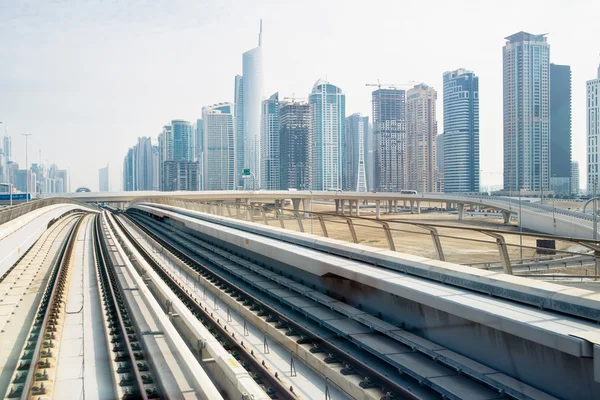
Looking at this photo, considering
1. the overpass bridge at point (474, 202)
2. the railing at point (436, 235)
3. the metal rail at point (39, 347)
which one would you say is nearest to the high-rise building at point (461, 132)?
the overpass bridge at point (474, 202)

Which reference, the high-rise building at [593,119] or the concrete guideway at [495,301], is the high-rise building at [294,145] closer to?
the high-rise building at [593,119]

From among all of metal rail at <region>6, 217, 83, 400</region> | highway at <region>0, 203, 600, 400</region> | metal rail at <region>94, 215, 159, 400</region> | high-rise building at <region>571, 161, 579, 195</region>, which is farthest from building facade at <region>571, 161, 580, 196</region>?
metal rail at <region>6, 217, 83, 400</region>

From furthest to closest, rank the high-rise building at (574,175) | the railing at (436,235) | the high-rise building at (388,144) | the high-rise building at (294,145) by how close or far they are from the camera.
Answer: the high-rise building at (388,144) < the high-rise building at (294,145) < the high-rise building at (574,175) < the railing at (436,235)

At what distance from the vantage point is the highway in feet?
18.2

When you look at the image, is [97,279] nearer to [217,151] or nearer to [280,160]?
[280,160]

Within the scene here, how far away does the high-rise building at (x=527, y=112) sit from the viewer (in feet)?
228

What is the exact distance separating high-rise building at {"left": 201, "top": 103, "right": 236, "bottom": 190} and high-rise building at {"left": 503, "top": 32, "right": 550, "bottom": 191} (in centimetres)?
11608

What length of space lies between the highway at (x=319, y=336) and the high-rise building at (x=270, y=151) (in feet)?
505

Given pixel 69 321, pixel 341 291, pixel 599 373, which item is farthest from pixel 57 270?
pixel 599 373

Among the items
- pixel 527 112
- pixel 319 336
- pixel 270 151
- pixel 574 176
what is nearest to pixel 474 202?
pixel 574 176

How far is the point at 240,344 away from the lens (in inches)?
322

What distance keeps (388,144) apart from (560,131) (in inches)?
4692

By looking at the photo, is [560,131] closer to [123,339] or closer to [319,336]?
[319,336]

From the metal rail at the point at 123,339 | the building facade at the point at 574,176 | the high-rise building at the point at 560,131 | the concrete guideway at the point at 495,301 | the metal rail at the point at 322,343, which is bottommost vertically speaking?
the metal rail at the point at 123,339
